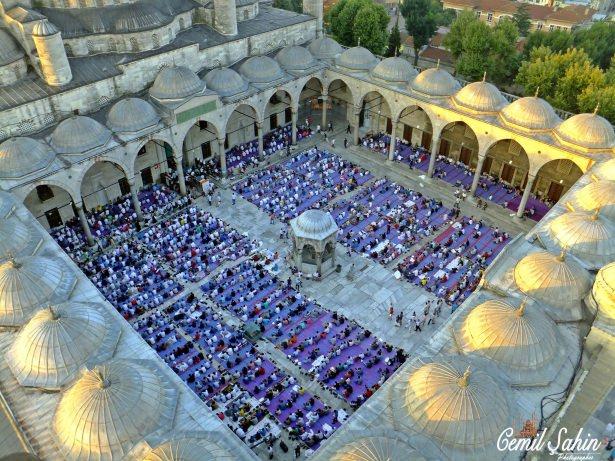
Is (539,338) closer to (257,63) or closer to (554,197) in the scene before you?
(554,197)

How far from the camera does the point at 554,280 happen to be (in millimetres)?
24953

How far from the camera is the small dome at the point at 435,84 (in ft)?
142

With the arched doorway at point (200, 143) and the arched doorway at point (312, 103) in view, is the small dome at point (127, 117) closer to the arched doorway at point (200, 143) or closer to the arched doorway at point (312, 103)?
the arched doorway at point (200, 143)

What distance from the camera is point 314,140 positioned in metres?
51.6

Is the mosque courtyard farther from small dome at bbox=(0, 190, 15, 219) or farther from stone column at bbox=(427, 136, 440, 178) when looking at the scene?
small dome at bbox=(0, 190, 15, 219)

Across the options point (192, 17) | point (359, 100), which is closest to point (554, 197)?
point (359, 100)

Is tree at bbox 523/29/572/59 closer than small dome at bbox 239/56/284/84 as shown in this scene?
No

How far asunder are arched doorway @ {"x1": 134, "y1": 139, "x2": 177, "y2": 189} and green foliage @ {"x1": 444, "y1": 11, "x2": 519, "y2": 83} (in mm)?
33809

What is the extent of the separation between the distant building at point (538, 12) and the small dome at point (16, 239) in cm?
7223

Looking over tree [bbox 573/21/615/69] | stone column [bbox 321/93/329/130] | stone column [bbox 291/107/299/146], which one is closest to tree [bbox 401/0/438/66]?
tree [bbox 573/21/615/69]

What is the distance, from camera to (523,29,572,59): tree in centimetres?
5634

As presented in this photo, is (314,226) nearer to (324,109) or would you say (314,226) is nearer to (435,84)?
(435,84)

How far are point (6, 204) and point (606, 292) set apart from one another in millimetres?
34521

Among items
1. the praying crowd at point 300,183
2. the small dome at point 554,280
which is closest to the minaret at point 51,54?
the praying crowd at point 300,183
